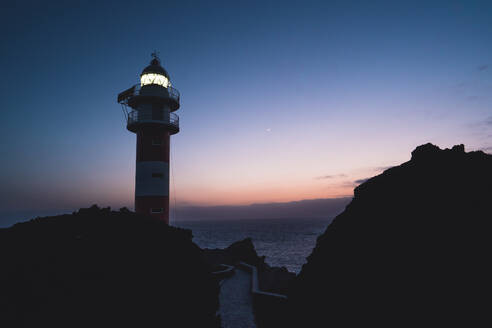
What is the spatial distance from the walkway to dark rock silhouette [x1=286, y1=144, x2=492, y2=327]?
178 inches

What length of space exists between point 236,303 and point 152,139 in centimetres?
1312

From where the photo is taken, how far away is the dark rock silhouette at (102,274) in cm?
459

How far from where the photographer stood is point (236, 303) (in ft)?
40.1

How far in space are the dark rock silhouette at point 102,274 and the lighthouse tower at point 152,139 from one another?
999 cm

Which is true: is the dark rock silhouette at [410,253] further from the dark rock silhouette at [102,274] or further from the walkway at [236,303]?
the walkway at [236,303]

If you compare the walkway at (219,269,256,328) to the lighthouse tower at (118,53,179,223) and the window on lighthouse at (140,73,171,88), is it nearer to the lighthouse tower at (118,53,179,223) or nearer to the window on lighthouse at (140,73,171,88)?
the lighthouse tower at (118,53,179,223)

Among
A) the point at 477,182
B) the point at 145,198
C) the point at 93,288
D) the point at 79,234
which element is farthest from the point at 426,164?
the point at 145,198

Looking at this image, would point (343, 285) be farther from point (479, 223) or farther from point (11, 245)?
point (11, 245)

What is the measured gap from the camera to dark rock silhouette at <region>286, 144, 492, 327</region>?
4512 mm

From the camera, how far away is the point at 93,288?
5.14 m

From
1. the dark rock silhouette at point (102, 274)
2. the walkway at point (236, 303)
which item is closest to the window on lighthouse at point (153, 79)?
the dark rock silhouette at point (102, 274)

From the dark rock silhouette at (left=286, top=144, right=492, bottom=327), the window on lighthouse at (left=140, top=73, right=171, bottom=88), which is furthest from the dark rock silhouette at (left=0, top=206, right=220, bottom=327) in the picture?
the window on lighthouse at (left=140, top=73, right=171, bottom=88)

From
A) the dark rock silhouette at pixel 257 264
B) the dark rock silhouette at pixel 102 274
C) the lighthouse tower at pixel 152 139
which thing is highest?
the lighthouse tower at pixel 152 139

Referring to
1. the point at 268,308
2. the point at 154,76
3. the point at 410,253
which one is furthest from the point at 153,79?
the point at 410,253
